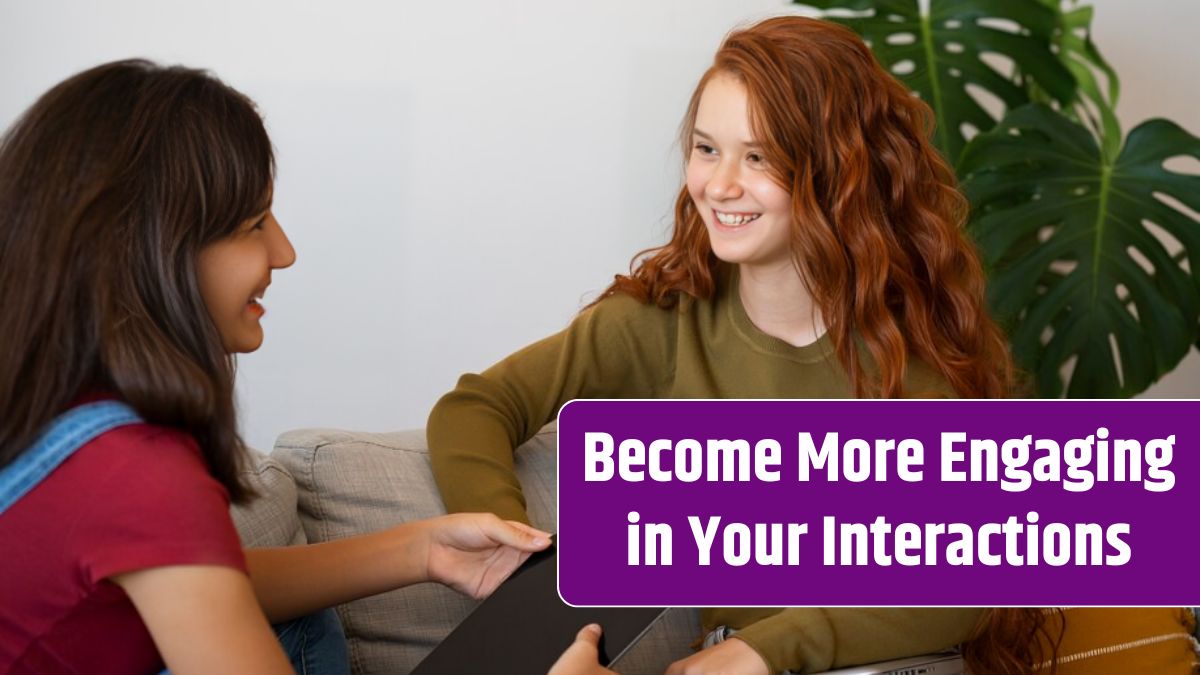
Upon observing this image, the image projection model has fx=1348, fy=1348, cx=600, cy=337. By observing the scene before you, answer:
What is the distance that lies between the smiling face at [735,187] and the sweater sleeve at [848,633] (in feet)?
1.37

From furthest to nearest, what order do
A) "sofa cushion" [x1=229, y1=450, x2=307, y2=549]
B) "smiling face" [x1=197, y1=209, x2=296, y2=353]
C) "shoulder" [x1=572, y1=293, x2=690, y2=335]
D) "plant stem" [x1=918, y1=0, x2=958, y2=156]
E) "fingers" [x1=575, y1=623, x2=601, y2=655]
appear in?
"plant stem" [x1=918, y1=0, x2=958, y2=156]
"shoulder" [x1=572, y1=293, x2=690, y2=335]
"sofa cushion" [x1=229, y1=450, x2=307, y2=549]
"fingers" [x1=575, y1=623, x2=601, y2=655]
"smiling face" [x1=197, y1=209, x2=296, y2=353]

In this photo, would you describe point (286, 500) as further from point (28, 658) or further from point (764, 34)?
point (764, 34)

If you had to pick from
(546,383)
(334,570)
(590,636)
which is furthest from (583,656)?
(546,383)

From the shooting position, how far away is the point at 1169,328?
2309 mm

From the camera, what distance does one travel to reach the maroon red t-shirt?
36.5 inches

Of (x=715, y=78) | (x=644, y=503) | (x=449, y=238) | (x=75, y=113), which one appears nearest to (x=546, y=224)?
(x=449, y=238)

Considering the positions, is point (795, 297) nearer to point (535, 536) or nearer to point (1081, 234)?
point (535, 536)

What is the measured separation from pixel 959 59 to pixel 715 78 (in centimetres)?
100

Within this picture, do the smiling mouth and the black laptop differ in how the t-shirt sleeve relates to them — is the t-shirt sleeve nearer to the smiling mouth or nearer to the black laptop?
the black laptop

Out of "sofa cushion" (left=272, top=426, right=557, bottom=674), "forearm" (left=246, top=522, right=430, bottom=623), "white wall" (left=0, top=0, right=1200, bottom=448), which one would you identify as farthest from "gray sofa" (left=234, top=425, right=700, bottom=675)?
"white wall" (left=0, top=0, right=1200, bottom=448)

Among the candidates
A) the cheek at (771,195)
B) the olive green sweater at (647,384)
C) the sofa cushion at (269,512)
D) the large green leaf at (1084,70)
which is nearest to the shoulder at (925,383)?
the olive green sweater at (647,384)

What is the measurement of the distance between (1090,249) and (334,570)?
59.8 inches

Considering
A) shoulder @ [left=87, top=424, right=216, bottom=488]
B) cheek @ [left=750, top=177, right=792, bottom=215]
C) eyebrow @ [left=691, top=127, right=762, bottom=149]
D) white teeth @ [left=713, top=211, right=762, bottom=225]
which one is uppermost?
eyebrow @ [left=691, top=127, right=762, bottom=149]

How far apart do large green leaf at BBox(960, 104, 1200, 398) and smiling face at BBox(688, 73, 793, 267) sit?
850 millimetres
